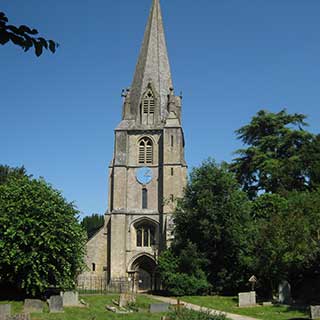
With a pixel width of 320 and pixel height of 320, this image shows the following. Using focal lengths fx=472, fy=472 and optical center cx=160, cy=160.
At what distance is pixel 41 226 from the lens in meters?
25.4

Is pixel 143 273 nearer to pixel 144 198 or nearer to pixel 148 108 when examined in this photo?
pixel 144 198

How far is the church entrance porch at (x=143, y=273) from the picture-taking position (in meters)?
41.5

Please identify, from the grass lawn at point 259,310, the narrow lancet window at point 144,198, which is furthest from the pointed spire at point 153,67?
the grass lawn at point 259,310

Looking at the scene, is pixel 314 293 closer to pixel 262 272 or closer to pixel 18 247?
pixel 262 272

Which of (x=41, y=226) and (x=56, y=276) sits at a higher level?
(x=41, y=226)

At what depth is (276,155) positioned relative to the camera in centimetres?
4322

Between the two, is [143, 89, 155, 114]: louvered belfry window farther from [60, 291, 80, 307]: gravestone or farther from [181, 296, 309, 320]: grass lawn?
[60, 291, 80, 307]: gravestone

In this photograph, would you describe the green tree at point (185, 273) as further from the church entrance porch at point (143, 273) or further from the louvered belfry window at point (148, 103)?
the louvered belfry window at point (148, 103)

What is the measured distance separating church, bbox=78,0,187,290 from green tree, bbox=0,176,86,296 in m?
13.7

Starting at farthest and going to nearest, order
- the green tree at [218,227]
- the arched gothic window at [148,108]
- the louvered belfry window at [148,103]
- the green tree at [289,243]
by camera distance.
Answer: the louvered belfry window at [148,103] < the arched gothic window at [148,108] < the green tree at [218,227] < the green tree at [289,243]

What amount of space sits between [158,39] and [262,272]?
97.3ft

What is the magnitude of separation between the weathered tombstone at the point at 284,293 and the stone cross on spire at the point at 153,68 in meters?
23.5

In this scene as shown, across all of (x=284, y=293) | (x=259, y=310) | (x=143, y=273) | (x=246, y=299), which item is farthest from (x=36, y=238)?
(x=143, y=273)

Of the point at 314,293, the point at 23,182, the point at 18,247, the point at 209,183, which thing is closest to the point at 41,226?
the point at 18,247
